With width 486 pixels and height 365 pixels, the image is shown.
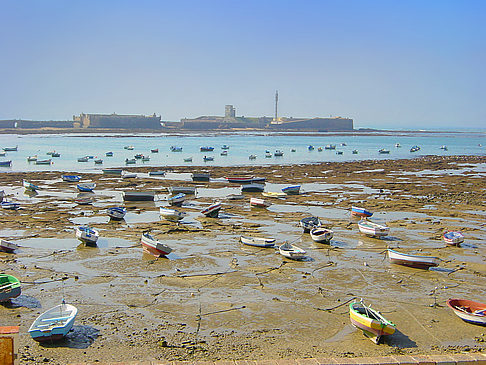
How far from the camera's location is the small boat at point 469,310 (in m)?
15.2

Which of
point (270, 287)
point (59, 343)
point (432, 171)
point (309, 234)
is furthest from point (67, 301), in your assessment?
point (432, 171)

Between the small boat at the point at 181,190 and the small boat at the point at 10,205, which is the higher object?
the small boat at the point at 181,190

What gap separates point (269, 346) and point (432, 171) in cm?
5302

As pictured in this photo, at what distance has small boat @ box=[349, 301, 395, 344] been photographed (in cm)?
1393

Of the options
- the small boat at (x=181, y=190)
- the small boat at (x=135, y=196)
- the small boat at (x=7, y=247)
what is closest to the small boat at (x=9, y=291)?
the small boat at (x=7, y=247)

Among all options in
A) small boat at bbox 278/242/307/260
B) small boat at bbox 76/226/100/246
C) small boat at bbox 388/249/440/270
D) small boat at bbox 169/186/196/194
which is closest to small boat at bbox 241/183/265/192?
small boat at bbox 169/186/196/194

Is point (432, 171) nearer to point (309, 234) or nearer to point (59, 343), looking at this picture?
point (309, 234)

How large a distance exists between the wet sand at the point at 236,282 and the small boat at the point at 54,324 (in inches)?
11.1

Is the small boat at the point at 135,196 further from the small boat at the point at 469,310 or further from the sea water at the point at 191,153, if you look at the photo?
the sea water at the point at 191,153

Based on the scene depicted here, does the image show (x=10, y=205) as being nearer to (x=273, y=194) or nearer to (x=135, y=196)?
(x=135, y=196)

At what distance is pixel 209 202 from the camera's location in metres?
37.4

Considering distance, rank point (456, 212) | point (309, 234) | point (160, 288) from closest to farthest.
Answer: point (160, 288), point (309, 234), point (456, 212)

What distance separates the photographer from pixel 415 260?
20812mm

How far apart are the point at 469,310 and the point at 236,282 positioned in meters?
7.93
